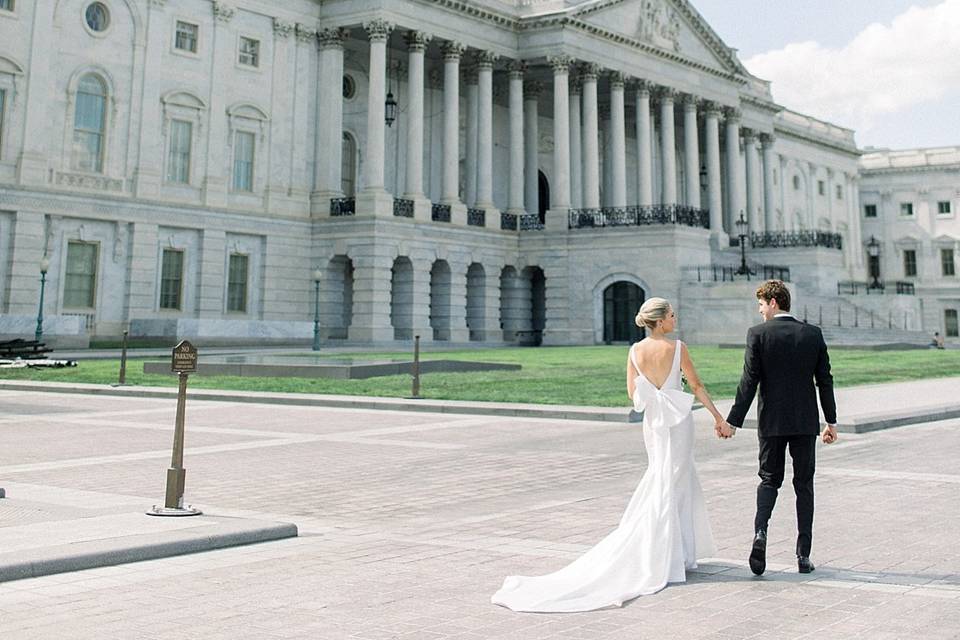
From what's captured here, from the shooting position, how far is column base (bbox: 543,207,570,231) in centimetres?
5638

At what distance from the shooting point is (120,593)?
6539 mm

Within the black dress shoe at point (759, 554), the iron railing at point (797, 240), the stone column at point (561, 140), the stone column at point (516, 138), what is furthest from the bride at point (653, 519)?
the iron railing at point (797, 240)

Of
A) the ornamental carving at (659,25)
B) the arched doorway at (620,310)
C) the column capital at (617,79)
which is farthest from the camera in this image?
the ornamental carving at (659,25)

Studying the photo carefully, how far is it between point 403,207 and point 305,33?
34.2 ft

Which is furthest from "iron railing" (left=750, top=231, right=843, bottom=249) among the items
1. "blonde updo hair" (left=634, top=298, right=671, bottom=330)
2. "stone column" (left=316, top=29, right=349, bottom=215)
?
"blonde updo hair" (left=634, top=298, right=671, bottom=330)

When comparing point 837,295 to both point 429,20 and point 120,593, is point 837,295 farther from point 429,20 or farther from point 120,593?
point 120,593

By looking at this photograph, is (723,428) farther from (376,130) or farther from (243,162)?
(376,130)

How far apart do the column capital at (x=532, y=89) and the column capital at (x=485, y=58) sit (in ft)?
19.7

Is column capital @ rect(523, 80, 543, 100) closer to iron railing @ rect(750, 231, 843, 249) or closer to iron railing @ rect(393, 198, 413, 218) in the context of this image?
iron railing @ rect(393, 198, 413, 218)

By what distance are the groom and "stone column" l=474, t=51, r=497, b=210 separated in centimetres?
4931

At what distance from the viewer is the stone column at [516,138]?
57906 millimetres

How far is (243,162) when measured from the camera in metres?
49.1

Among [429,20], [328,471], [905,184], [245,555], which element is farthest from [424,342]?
[905,184]

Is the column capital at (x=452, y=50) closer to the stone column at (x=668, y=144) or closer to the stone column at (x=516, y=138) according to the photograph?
the stone column at (x=516, y=138)
